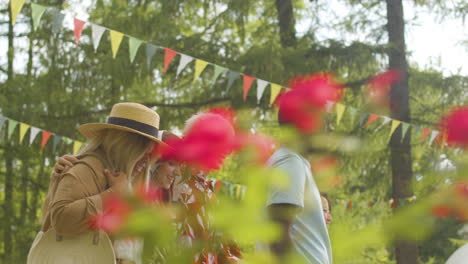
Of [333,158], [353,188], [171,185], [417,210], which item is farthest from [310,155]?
[353,188]

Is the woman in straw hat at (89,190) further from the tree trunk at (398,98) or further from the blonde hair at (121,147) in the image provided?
the tree trunk at (398,98)

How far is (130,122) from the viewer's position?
7.09 feet

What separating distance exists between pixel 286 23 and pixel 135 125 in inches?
320

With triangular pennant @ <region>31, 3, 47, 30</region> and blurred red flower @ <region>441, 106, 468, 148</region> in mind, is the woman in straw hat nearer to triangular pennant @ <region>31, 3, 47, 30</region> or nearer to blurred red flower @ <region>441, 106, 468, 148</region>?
blurred red flower @ <region>441, 106, 468, 148</region>

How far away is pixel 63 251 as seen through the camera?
1946mm

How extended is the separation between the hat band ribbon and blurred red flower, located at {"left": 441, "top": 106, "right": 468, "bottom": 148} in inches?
66.3

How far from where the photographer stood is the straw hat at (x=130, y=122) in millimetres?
2098

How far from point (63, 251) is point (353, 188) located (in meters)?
Result: 10.7

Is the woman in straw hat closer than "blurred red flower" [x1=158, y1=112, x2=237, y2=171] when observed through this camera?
No

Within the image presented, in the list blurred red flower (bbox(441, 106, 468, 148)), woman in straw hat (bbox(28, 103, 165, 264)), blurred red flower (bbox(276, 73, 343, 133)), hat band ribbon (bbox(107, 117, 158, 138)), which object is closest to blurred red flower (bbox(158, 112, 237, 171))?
blurred red flower (bbox(276, 73, 343, 133))

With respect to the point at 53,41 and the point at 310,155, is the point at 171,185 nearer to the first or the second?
the point at 310,155

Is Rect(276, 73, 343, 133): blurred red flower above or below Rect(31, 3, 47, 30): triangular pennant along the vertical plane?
below

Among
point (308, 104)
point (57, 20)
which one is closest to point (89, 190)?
point (308, 104)

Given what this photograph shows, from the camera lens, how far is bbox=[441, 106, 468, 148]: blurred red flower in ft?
1.47
